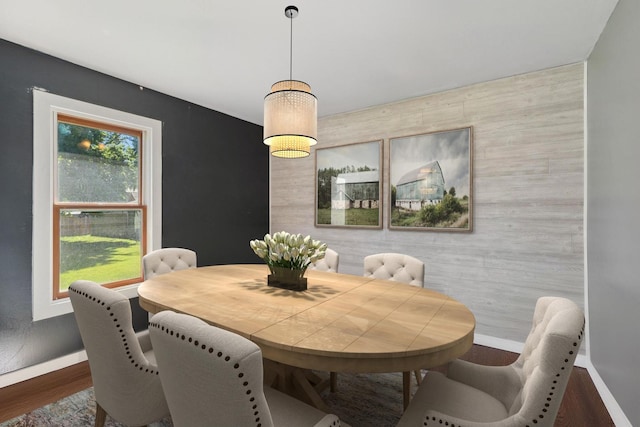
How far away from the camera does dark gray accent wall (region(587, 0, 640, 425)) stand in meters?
1.66

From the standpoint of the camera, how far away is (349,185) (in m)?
3.88

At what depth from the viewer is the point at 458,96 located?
10.2 ft

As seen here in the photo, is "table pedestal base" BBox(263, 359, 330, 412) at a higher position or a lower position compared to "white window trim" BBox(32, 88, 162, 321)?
lower

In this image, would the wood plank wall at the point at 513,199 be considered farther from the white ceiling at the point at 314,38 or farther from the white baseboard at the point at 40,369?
the white baseboard at the point at 40,369

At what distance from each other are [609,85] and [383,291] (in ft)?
6.79

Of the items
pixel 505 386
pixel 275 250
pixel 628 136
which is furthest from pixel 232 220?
pixel 628 136

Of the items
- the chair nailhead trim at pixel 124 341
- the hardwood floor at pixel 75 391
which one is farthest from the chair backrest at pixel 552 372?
the chair nailhead trim at pixel 124 341

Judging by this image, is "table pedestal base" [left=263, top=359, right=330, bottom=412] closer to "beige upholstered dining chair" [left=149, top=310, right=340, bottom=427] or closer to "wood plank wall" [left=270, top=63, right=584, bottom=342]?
"beige upholstered dining chair" [left=149, top=310, right=340, bottom=427]

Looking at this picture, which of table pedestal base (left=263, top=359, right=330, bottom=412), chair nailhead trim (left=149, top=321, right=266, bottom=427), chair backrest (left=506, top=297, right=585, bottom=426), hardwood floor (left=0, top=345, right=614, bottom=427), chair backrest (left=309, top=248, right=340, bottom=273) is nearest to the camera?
chair nailhead trim (left=149, top=321, right=266, bottom=427)

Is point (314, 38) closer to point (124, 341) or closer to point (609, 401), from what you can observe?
A: point (124, 341)

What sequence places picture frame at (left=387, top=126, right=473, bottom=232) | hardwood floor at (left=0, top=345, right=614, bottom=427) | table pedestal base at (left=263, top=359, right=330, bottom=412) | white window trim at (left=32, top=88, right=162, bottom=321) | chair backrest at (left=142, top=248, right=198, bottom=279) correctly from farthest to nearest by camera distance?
picture frame at (left=387, top=126, right=473, bottom=232)
chair backrest at (left=142, top=248, right=198, bottom=279)
white window trim at (left=32, top=88, right=162, bottom=321)
hardwood floor at (left=0, top=345, right=614, bottom=427)
table pedestal base at (left=263, top=359, right=330, bottom=412)

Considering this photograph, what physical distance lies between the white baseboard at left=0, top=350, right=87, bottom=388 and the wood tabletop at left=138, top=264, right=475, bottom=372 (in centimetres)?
132

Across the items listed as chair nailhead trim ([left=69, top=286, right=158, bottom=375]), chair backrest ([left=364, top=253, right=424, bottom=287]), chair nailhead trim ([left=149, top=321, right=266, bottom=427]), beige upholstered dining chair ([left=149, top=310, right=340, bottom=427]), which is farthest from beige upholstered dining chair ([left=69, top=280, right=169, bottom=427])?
chair backrest ([left=364, top=253, right=424, bottom=287])

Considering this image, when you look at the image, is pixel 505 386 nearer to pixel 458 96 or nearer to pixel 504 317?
pixel 504 317
